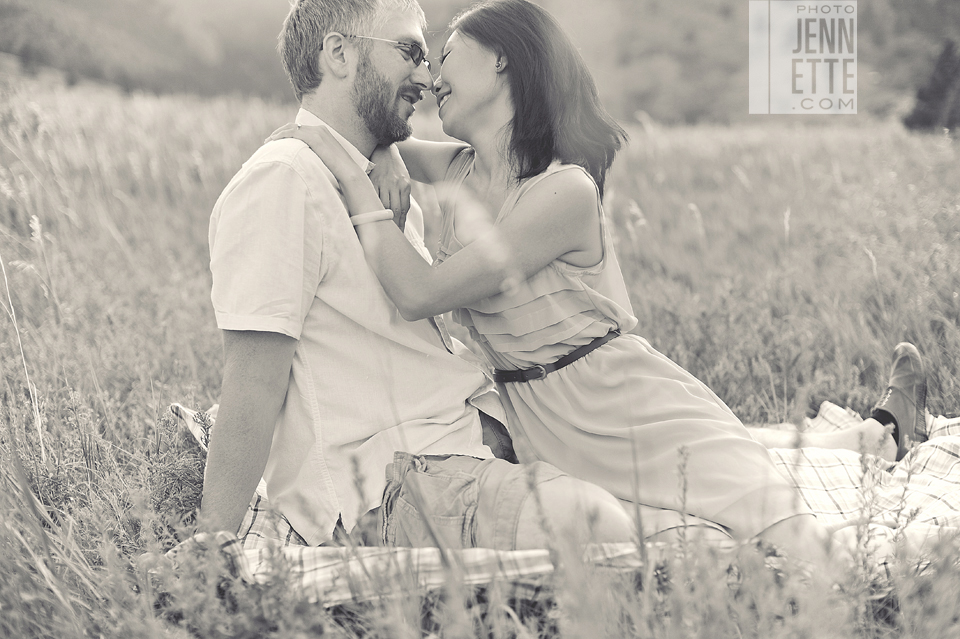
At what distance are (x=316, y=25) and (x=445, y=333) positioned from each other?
1.15 m

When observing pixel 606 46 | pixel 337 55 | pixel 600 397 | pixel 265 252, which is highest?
pixel 606 46

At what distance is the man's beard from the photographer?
2.51 m

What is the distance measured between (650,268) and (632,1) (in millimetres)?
23560

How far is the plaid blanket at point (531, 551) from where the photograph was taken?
1.79 metres

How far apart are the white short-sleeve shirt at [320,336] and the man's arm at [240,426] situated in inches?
2.9

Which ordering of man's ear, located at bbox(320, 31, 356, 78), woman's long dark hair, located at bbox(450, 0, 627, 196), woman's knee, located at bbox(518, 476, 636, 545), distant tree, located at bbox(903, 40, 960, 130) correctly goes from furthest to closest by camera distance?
distant tree, located at bbox(903, 40, 960, 130)
woman's long dark hair, located at bbox(450, 0, 627, 196)
man's ear, located at bbox(320, 31, 356, 78)
woman's knee, located at bbox(518, 476, 636, 545)

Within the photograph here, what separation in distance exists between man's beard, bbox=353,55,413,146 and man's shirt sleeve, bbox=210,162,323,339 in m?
0.45

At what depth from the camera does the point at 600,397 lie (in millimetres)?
2594

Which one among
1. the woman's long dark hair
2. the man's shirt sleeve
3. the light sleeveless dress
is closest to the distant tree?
the woman's long dark hair

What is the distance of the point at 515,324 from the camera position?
262 centimetres

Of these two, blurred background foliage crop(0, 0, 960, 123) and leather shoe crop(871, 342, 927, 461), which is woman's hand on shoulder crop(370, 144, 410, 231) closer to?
leather shoe crop(871, 342, 927, 461)

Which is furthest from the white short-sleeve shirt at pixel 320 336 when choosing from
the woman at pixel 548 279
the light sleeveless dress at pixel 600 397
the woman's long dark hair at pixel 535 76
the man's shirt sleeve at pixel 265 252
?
the woman's long dark hair at pixel 535 76

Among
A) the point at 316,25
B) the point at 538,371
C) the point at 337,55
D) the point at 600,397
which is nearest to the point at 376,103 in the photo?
the point at 337,55

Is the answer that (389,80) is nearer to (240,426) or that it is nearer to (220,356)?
(240,426)
